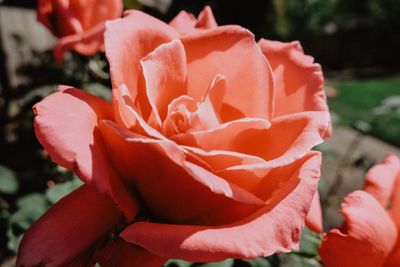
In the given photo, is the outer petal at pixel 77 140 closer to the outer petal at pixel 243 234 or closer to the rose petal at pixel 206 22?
the outer petal at pixel 243 234

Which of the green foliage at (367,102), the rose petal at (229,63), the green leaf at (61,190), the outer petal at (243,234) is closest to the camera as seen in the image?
the outer petal at (243,234)

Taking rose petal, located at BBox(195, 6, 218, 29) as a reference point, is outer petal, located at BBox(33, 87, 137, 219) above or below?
below

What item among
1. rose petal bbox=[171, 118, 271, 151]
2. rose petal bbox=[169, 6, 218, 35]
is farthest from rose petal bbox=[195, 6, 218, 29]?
rose petal bbox=[171, 118, 271, 151]

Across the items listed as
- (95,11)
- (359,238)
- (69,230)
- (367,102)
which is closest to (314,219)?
(359,238)

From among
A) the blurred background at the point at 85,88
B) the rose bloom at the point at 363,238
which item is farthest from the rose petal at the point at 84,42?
the rose bloom at the point at 363,238

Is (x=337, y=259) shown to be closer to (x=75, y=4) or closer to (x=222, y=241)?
(x=222, y=241)

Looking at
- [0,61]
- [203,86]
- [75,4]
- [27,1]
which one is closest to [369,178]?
[203,86]

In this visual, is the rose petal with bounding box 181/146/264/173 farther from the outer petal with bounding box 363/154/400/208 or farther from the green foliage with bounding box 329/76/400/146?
the green foliage with bounding box 329/76/400/146
